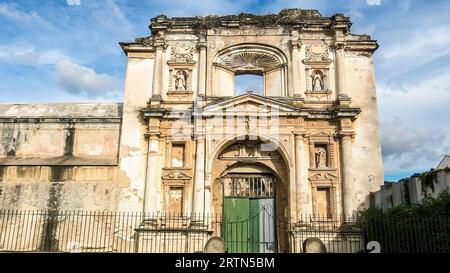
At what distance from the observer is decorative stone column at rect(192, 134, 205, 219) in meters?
16.2

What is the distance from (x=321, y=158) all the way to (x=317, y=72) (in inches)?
142

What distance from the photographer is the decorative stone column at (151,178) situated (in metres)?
16.3

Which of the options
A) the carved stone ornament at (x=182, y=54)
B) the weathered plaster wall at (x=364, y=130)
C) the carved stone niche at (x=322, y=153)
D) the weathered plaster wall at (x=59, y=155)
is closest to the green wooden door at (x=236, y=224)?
the carved stone niche at (x=322, y=153)

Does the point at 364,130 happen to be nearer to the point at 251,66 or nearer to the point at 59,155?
the point at 251,66

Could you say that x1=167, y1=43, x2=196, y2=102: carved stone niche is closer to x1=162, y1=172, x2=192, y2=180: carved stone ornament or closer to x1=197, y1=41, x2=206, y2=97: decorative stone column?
x1=197, y1=41, x2=206, y2=97: decorative stone column

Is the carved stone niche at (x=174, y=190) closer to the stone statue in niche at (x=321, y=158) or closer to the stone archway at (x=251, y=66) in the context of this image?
the stone archway at (x=251, y=66)

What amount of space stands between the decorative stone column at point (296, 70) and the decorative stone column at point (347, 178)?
2589 millimetres

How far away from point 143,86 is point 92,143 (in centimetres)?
305

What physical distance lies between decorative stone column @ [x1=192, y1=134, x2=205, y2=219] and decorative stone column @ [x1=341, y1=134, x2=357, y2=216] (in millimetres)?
5199

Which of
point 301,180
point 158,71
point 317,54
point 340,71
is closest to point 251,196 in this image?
point 301,180

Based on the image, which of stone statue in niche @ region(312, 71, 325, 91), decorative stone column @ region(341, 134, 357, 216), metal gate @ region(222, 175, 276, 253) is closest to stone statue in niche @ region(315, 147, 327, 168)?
decorative stone column @ region(341, 134, 357, 216)

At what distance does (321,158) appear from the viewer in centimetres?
1711
